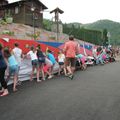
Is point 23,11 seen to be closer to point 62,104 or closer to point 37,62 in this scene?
point 37,62

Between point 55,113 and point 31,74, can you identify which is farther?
point 31,74

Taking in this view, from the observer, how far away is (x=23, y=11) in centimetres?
5772

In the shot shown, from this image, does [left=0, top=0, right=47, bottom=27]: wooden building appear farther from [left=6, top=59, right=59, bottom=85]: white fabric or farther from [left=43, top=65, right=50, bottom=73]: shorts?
[left=6, top=59, right=59, bottom=85]: white fabric

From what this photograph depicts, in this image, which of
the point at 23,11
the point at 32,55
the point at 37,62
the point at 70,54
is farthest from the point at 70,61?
the point at 23,11

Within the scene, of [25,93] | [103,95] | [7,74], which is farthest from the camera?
[7,74]

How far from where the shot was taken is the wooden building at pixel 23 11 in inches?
2281

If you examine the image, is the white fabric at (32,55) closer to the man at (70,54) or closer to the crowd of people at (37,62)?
the crowd of people at (37,62)

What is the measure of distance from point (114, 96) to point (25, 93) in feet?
9.63

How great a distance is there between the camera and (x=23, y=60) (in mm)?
15633

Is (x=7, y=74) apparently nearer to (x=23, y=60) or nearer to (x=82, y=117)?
(x=23, y=60)

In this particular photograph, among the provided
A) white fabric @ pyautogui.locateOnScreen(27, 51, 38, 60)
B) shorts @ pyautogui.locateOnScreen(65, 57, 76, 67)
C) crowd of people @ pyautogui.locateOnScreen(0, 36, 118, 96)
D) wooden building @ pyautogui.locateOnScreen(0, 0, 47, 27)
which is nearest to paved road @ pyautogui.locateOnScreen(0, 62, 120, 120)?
crowd of people @ pyautogui.locateOnScreen(0, 36, 118, 96)

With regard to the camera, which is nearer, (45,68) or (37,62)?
(37,62)

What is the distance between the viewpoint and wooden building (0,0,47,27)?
5794cm

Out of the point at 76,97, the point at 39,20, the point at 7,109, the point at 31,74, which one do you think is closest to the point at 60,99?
the point at 76,97
